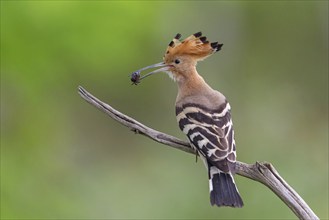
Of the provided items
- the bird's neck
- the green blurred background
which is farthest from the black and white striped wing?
the green blurred background

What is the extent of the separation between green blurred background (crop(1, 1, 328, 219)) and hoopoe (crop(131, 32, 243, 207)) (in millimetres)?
1028

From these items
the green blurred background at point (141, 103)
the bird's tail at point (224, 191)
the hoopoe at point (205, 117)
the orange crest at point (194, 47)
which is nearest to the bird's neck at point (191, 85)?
the hoopoe at point (205, 117)

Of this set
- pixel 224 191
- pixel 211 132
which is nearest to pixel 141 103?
pixel 211 132

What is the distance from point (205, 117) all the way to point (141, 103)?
3640 millimetres

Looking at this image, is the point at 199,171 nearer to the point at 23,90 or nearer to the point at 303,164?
the point at 303,164

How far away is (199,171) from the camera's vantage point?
547 centimetres

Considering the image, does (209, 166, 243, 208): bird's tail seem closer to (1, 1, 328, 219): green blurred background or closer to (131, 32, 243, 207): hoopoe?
(131, 32, 243, 207): hoopoe

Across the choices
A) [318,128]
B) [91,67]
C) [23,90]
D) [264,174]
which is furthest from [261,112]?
[264,174]

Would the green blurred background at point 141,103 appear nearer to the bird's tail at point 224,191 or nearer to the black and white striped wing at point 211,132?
the black and white striped wing at point 211,132

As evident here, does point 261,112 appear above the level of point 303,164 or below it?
above

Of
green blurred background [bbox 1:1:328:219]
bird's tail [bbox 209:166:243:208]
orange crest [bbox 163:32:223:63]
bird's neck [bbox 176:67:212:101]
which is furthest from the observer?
green blurred background [bbox 1:1:328:219]

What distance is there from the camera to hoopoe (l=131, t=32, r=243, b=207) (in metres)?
2.81

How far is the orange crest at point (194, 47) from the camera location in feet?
10.8

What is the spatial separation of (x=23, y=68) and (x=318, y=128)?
3.24 meters
